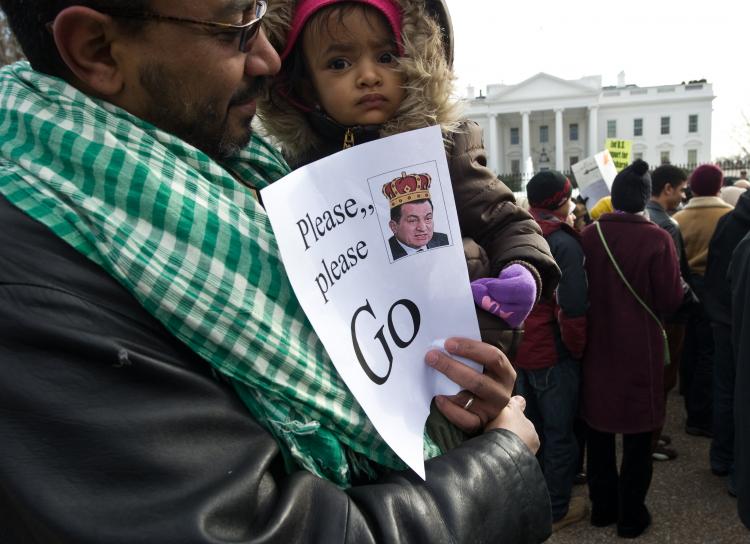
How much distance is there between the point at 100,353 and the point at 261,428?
10.6 inches

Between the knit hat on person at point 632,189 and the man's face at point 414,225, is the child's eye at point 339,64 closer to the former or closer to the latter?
the man's face at point 414,225

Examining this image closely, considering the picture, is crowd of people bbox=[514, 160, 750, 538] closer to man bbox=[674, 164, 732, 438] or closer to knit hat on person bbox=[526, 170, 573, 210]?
knit hat on person bbox=[526, 170, 573, 210]

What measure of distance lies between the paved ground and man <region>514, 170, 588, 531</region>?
20 cm

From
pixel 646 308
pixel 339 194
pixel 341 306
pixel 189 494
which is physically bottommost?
pixel 646 308

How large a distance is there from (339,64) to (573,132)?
69154 mm

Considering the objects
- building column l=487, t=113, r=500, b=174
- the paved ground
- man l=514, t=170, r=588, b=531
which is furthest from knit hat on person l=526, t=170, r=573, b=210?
building column l=487, t=113, r=500, b=174

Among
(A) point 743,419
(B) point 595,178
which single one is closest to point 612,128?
(B) point 595,178

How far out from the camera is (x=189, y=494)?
763 millimetres

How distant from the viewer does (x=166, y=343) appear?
2.92ft

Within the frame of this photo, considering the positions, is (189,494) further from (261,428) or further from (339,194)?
(339,194)

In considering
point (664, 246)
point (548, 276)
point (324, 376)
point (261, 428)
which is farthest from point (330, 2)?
point (664, 246)

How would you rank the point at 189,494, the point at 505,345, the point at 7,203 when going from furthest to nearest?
the point at 505,345
the point at 7,203
the point at 189,494

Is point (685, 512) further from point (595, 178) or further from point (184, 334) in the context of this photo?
point (184, 334)

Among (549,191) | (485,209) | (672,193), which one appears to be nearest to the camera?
(485,209)
